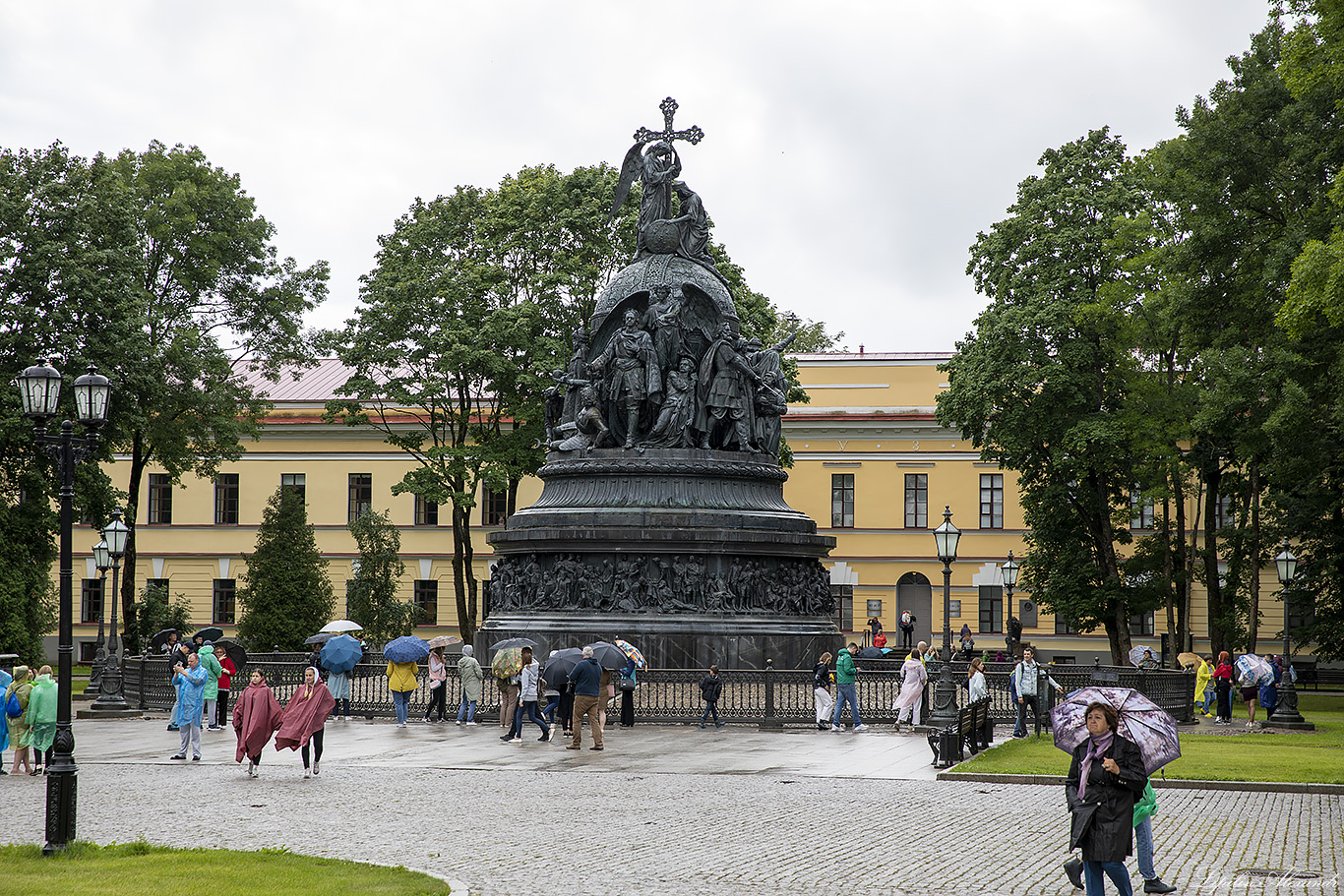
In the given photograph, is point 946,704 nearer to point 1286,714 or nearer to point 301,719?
point 301,719

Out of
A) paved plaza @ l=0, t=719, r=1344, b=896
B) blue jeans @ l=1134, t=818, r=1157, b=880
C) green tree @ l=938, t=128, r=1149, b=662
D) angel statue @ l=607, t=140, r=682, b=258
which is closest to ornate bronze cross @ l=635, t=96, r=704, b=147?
angel statue @ l=607, t=140, r=682, b=258

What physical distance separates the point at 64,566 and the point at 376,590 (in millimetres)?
35718

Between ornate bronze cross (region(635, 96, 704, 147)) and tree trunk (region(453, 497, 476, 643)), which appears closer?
ornate bronze cross (region(635, 96, 704, 147))

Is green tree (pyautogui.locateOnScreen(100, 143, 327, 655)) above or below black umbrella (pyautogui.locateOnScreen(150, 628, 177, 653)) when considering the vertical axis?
above

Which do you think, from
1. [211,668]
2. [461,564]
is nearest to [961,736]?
[211,668]

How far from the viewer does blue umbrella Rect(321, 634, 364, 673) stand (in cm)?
2488

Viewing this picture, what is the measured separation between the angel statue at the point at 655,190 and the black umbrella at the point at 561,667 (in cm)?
1436

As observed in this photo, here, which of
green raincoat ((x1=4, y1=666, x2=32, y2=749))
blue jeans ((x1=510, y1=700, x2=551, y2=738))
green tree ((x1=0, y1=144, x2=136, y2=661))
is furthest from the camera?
green tree ((x1=0, y1=144, x2=136, y2=661))

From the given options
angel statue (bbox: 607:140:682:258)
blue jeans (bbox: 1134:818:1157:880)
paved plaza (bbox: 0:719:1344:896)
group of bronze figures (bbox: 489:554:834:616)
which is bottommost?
paved plaza (bbox: 0:719:1344:896)

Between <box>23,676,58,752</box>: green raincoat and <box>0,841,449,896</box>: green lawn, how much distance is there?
281 inches

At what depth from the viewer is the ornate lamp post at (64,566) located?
1162 centimetres

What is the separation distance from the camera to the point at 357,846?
478 inches

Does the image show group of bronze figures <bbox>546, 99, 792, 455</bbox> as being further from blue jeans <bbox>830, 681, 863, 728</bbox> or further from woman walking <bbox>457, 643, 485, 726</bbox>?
blue jeans <bbox>830, 681, 863, 728</bbox>

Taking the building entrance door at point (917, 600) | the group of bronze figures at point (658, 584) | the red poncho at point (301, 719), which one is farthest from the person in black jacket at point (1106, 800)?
the building entrance door at point (917, 600)
